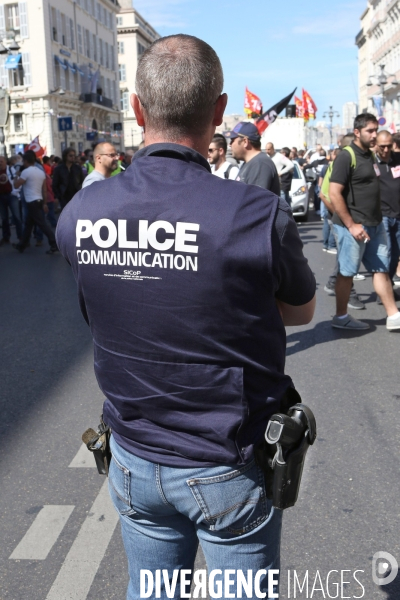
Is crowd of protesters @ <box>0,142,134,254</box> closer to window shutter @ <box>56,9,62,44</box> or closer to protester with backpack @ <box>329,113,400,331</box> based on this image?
protester with backpack @ <box>329,113,400,331</box>

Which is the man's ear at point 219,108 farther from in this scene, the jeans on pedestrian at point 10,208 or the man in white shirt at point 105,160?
the jeans on pedestrian at point 10,208

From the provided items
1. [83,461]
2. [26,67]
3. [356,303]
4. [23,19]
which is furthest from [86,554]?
[23,19]

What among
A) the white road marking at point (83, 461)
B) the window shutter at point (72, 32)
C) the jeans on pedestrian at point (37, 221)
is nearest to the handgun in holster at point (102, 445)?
the white road marking at point (83, 461)

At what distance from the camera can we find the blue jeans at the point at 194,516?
5.45ft

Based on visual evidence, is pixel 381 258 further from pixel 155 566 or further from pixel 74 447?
pixel 155 566

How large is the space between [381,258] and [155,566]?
18.5 ft

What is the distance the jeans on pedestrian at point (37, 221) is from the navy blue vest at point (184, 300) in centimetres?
1230

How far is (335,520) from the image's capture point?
11.1ft

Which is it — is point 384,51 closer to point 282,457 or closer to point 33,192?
point 33,192

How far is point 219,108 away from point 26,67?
5127 centimetres

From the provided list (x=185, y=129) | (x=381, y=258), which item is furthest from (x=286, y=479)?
(x=381, y=258)

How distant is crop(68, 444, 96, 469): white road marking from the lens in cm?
410

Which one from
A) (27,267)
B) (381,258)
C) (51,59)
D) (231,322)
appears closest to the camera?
(231,322)

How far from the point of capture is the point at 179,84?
163 cm
